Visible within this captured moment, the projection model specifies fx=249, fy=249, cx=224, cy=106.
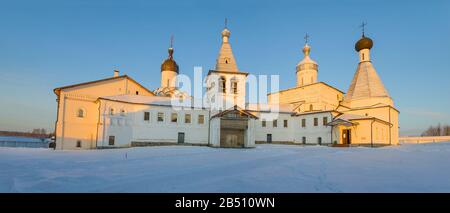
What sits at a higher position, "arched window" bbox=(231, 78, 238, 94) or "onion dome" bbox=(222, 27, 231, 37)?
"onion dome" bbox=(222, 27, 231, 37)

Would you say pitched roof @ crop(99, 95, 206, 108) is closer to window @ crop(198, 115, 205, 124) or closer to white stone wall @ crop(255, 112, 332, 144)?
window @ crop(198, 115, 205, 124)

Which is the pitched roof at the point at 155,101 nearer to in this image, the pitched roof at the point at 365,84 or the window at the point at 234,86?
the window at the point at 234,86

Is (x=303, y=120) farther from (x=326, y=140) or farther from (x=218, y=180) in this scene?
(x=218, y=180)

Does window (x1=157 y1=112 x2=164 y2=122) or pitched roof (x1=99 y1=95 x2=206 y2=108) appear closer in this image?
pitched roof (x1=99 y1=95 x2=206 y2=108)

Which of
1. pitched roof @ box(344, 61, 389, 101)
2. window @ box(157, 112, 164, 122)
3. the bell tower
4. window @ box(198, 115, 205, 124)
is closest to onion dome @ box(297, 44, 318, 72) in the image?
the bell tower

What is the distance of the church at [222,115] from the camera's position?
27.7 meters

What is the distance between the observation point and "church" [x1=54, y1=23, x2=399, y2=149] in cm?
2773

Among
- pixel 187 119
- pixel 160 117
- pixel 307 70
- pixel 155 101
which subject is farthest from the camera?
pixel 307 70

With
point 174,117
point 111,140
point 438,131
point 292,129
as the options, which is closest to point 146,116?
point 174,117

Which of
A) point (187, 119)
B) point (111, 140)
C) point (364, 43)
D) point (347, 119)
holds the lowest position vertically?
point (111, 140)

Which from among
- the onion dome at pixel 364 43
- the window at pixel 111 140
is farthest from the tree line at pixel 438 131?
the window at pixel 111 140

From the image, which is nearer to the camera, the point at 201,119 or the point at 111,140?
the point at 111,140

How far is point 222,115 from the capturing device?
1166 inches

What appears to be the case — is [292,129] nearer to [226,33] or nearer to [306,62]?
[306,62]
